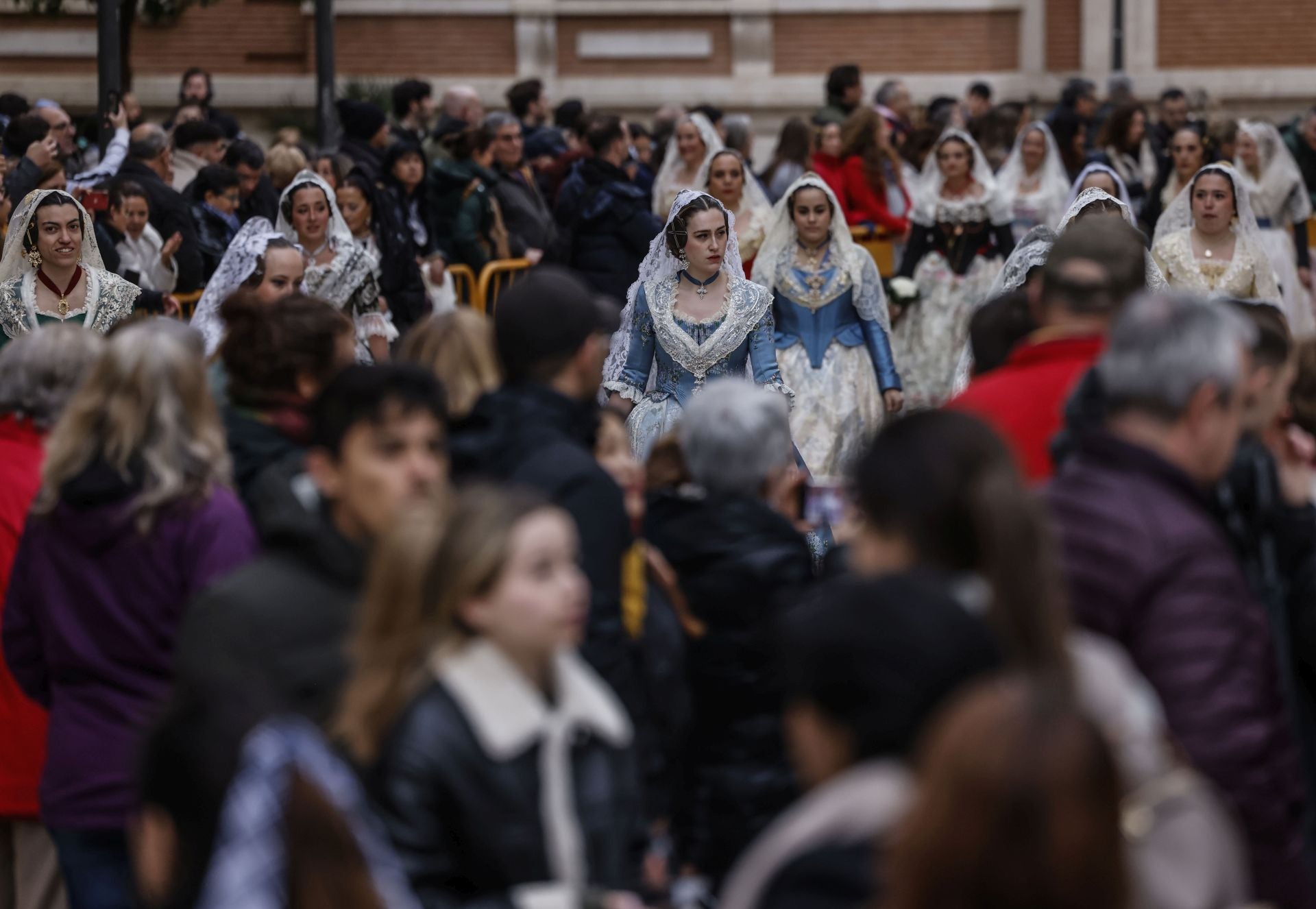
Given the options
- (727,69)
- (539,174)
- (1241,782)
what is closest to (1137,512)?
(1241,782)

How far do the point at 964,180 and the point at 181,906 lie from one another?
39.1ft

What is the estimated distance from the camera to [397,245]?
42.9ft

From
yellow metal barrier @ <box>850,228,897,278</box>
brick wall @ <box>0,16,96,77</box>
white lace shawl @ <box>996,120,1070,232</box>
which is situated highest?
brick wall @ <box>0,16,96,77</box>

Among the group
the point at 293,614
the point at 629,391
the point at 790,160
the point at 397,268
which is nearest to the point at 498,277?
the point at 397,268

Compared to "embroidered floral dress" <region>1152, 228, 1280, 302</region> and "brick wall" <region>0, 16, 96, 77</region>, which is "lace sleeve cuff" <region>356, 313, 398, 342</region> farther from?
"brick wall" <region>0, 16, 96, 77</region>

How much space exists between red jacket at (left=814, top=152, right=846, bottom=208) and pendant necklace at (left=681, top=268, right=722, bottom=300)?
6.32 meters

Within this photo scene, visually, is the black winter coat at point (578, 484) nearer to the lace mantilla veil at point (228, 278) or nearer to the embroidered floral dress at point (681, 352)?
the lace mantilla veil at point (228, 278)

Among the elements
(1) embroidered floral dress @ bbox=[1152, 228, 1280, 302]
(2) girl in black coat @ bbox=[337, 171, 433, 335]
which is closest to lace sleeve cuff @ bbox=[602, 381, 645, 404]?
(1) embroidered floral dress @ bbox=[1152, 228, 1280, 302]

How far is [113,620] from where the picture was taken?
16.0 feet

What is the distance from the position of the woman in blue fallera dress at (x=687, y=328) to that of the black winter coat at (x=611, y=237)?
4232 mm

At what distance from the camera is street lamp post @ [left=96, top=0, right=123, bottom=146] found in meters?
14.7

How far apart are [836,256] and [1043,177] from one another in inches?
267

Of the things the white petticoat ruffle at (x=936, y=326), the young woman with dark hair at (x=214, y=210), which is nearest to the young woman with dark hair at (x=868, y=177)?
the white petticoat ruffle at (x=936, y=326)

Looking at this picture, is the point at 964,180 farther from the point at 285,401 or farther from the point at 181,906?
the point at 181,906
